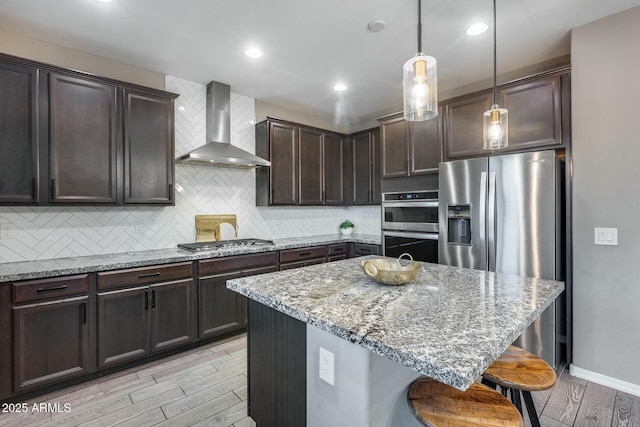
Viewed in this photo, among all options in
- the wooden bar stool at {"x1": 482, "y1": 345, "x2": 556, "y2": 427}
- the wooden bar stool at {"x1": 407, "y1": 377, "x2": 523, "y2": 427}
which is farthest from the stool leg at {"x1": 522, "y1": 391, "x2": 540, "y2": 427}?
the wooden bar stool at {"x1": 407, "y1": 377, "x2": 523, "y2": 427}

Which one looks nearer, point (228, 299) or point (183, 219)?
point (228, 299)

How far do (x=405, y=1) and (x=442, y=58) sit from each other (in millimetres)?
1027

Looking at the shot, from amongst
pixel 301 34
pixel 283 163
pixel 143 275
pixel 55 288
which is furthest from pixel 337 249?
pixel 55 288

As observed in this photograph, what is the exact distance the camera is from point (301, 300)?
1.36m

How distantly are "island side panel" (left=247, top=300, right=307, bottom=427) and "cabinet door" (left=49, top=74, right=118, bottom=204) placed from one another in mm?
1863

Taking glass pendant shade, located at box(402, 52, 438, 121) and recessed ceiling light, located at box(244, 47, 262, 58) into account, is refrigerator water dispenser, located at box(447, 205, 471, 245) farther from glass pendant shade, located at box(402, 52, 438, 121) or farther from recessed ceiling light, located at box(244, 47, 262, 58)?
recessed ceiling light, located at box(244, 47, 262, 58)

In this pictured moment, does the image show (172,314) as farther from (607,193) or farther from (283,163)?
(607,193)

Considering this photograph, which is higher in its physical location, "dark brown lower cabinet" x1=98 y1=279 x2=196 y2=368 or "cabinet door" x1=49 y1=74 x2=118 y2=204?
"cabinet door" x1=49 y1=74 x2=118 y2=204

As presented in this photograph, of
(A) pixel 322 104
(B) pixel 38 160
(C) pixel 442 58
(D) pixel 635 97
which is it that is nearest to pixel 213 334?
(B) pixel 38 160

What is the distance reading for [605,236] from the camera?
234 cm

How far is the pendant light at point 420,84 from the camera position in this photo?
4.76 feet

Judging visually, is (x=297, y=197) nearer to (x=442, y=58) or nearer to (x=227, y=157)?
(x=227, y=157)

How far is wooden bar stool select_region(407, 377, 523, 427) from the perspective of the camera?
102 centimetres

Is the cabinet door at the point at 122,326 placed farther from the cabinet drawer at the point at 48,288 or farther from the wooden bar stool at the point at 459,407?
the wooden bar stool at the point at 459,407
